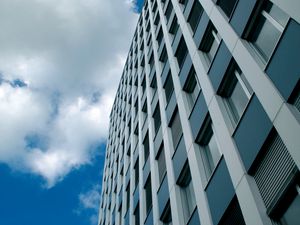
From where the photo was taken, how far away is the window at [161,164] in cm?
1797

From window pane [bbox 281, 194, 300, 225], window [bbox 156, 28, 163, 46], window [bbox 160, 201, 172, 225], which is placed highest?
window pane [bbox 281, 194, 300, 225]

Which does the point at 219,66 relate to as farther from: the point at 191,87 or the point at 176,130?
the point at 176,130

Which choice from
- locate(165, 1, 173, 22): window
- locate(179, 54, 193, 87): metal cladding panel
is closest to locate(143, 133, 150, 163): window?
locate(179, 54, 193, 87): metal cladding panel

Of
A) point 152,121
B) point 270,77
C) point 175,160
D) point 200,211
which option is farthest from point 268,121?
point 152,121

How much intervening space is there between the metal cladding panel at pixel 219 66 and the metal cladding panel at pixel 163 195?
525cm

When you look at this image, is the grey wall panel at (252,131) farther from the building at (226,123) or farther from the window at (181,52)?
the window at (181,52)

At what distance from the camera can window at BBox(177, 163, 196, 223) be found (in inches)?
549

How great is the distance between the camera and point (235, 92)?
1295cm

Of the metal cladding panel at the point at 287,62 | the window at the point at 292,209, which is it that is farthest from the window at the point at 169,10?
the window at the point at 292,209

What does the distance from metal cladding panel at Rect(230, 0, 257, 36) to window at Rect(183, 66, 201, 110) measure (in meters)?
4.14

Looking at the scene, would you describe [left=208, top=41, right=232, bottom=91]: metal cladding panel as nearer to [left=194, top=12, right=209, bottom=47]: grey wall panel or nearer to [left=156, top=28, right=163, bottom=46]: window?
[left=194, top=12, right=209, bottom=47]: grey wall panel

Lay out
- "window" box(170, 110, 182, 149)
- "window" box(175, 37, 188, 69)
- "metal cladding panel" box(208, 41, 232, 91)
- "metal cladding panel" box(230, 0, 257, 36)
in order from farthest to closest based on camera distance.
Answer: "window" box(175, 37, 188, 69), "window" box(170, 110, 182, 149), "metal cladding panel" box(208, 41, 232, 91), "metal cladding panel" box(230, 0, 257, 36)

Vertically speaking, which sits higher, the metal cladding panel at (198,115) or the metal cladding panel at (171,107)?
Answer: the metal cladding panel at (198,115)

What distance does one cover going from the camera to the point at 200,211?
12.2 metres
